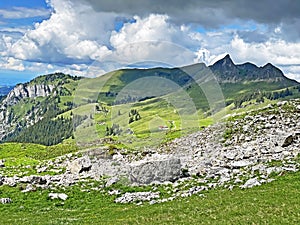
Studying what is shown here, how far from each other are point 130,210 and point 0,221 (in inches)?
409

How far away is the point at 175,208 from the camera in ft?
92.9

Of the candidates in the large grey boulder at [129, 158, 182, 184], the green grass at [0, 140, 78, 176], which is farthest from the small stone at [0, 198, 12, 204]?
the green grass at [0, 140, 78, 176]

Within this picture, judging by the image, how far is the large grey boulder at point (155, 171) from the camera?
42.0 meters

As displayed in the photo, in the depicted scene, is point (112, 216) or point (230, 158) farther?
point (230, 158)

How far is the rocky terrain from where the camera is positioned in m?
36.8

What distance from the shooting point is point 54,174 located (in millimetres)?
56281

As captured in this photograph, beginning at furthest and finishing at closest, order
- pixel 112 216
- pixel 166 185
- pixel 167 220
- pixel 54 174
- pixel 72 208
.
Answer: pixel 54 174, pixel 166 185, pixel 72 208, pixel 112 216, pixel 167 220

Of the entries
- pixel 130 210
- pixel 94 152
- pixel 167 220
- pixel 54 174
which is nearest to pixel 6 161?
pixel 94 152

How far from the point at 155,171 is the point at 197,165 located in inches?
312

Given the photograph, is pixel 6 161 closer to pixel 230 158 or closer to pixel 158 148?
pixel 158 148

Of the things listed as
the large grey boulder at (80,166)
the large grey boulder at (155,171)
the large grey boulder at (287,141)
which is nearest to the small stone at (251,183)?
the large grey boulder at (155,171)

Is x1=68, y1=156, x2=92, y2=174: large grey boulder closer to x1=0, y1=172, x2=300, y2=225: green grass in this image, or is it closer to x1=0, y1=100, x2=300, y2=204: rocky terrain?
x1=0, y1=100, x2=300, y2=204: rocky terrain

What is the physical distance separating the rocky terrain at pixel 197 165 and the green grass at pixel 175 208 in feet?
5.39

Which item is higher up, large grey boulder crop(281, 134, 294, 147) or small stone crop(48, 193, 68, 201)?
large grey boulder crop(281, 134, 294, 147)
